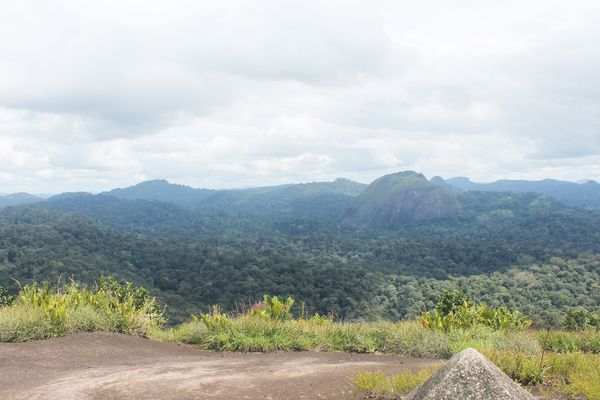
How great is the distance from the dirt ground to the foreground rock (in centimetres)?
197

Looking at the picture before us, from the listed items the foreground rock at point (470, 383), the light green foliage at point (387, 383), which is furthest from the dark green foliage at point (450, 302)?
the foreground rock at point (470, 383)

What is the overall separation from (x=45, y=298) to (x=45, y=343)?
216 cm

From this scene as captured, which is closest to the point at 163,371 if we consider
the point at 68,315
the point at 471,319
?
the point at 68,315

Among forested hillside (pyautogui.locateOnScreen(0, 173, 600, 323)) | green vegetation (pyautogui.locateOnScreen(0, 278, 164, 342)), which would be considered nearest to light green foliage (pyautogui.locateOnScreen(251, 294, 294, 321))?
green vegetation (pyautogui.locateOnScreen(0, 278, 164, 342))

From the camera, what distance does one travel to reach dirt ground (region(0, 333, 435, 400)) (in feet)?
22.4

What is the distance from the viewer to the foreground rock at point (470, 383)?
5230mm

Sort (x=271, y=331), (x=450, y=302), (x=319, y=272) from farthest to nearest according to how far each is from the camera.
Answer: (x=319, y=272)
(x=450, y=302)
(x=271, y=331)

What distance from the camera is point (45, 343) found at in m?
9.48

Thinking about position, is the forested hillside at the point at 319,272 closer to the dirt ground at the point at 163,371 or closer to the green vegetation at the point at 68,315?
the green vegetation at the point at 68,315

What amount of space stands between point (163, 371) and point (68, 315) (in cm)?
383

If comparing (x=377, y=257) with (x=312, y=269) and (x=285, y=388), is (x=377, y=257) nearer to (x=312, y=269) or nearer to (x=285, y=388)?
(x=312, y=269)

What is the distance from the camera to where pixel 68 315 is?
10562 mm

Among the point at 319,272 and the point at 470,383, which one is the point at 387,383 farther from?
the point at 319,272

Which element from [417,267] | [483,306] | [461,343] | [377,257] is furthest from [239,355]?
[377,257]
